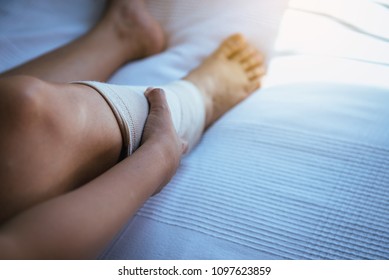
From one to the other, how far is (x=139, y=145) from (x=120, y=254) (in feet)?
0.59

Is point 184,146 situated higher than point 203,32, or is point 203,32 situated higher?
point 203,32

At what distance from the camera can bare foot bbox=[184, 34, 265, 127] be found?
0.96 metres

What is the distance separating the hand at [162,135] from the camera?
660 mm

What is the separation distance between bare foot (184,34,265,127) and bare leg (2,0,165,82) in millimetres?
166

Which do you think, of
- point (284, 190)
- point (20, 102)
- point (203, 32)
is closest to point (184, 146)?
point (284, 190)

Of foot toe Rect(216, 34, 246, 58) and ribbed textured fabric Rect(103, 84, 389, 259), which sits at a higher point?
foot toe Rect(216, 34, 246, 58)

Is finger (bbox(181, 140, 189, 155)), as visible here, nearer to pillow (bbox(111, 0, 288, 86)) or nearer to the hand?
the hand

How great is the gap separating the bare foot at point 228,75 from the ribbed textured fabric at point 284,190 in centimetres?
12

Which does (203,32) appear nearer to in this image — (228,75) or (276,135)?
(228,75)

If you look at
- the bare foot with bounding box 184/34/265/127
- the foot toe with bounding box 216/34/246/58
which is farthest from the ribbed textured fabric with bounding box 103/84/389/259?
the foot toe with bounding box 216/34/246/58

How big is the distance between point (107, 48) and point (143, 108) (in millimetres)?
345

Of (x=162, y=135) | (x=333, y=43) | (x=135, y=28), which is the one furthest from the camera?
(x=135, y=28)

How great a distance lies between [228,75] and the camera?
1031mm
